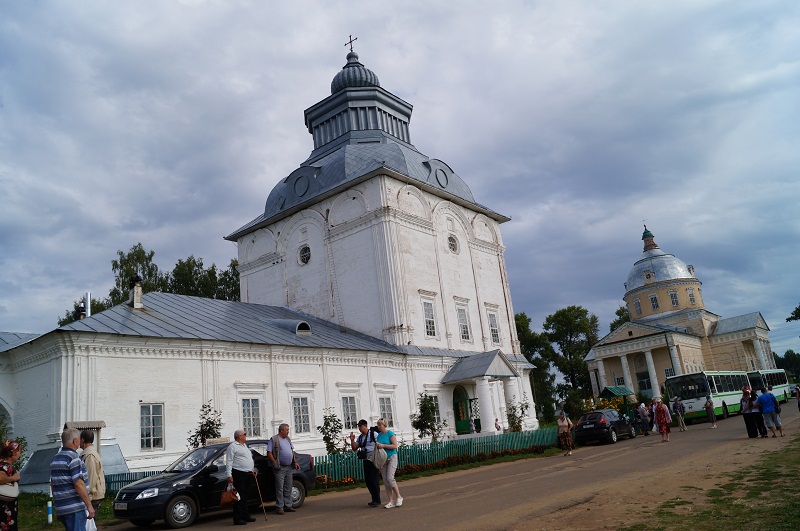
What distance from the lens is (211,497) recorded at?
35.5 ft

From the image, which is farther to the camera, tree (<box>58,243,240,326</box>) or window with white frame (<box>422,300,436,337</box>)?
tree (<box>58,243,240,326</box>)

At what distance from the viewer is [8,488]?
263 inches

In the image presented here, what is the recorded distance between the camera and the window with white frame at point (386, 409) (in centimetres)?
2320

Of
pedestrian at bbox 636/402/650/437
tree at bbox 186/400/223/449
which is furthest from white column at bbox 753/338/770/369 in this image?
tree at bbox 186/400/223/449

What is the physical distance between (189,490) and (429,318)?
1758 centimetres

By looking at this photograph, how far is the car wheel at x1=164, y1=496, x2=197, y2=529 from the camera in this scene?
10.1 m

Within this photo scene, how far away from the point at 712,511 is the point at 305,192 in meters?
24.4

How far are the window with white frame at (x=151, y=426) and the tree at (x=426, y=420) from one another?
9778mm

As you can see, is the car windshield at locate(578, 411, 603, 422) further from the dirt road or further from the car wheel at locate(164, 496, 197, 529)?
the car wheel at locate(164, 496, 197, 529)

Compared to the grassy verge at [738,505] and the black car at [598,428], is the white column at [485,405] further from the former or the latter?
the grassy verge at [738,505]

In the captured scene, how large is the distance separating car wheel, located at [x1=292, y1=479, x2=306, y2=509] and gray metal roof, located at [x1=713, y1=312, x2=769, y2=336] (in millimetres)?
55959

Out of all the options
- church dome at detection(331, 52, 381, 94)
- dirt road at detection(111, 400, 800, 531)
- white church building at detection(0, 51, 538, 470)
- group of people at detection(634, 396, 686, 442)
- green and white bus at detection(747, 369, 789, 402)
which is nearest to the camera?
dirt road at detection(111, 400, 800, 531)

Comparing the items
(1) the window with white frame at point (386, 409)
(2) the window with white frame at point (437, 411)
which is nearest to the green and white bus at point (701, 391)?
(2) the window with white frame at point (437, 411)

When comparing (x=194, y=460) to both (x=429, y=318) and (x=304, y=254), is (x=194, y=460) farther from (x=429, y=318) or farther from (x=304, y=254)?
(x=304, y=254)
